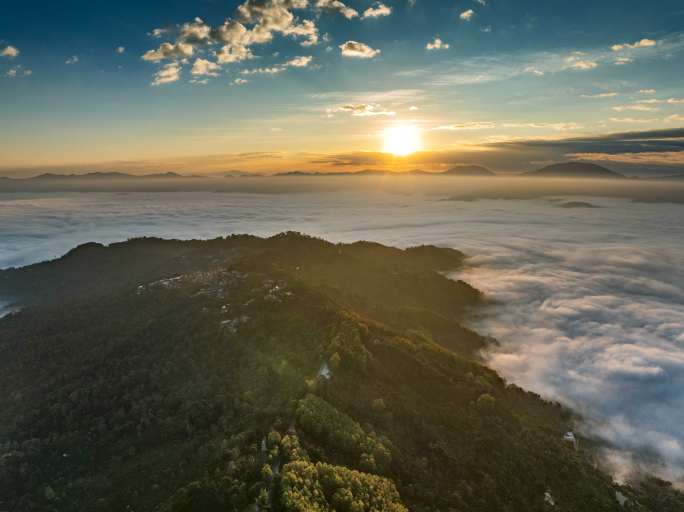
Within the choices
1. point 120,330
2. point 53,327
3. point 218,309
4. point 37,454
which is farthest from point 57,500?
point 53,327

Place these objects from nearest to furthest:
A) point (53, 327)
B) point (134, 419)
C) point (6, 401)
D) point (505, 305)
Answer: point (134, 419) < point (6, 401) < point (53, 327) < point (505, 305)

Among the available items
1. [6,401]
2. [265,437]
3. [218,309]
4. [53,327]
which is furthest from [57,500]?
[53,327]

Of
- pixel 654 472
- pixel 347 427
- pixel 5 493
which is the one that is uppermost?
pixel 347 427

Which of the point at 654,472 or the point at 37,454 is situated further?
the point at 654,472

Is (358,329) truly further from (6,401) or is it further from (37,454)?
(6,401)

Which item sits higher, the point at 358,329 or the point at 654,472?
the point at 358,329

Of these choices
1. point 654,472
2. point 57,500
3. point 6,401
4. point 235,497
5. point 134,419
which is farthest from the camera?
point 6,401

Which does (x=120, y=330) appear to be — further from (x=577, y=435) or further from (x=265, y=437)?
(x=577, y=435)
